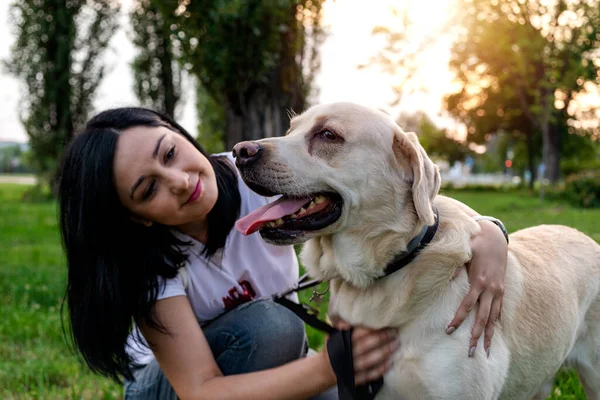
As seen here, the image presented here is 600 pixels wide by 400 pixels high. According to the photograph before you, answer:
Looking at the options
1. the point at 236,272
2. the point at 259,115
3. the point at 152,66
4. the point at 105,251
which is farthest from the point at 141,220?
the point at 152,66

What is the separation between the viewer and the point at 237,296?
8.92 feet

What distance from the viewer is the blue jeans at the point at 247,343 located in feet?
8.20

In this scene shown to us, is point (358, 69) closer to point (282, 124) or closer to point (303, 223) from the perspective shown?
point (282, 124)

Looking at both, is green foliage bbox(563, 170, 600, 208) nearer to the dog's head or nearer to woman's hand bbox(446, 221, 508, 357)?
woman's hand bbox(446, 221, 508, 357)

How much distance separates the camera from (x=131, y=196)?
2312 mm

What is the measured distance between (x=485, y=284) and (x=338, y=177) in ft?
2.16

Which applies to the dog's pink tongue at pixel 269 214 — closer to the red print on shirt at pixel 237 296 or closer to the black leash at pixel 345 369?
the black leash at pixel 345 369

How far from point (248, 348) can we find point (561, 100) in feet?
80.8

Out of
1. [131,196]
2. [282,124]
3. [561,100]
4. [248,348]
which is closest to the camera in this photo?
[131,196]

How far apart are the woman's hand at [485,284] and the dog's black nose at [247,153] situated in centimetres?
88

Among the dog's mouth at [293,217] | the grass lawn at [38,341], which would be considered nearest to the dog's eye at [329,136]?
the dog's mouth at [293,217]

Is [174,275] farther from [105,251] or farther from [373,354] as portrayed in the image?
[373,354]

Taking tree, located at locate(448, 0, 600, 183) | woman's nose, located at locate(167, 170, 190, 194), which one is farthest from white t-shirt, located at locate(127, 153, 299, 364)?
tree, located at locate(448, 0, 600, 183)

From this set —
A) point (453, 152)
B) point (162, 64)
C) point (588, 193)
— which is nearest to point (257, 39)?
point (588, 193)
